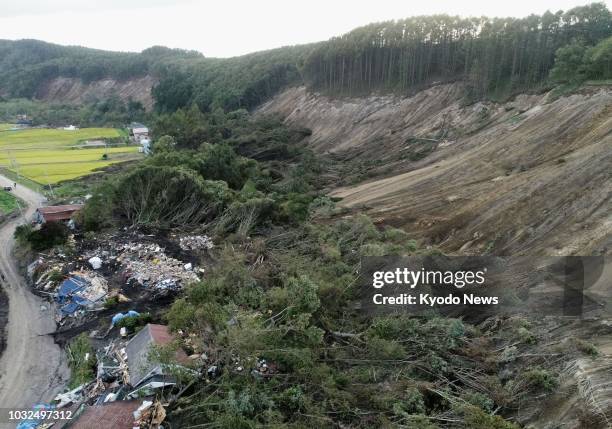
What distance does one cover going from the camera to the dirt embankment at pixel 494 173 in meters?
18.7

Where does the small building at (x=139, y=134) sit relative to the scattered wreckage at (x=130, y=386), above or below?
above

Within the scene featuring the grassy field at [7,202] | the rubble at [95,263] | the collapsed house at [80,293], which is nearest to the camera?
the collapsed house at [80,293]

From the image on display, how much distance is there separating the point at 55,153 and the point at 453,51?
155ft

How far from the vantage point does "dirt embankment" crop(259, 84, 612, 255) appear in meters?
18.7

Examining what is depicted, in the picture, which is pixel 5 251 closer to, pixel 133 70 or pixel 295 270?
pixel 295 270

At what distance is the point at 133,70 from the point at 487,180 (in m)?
106

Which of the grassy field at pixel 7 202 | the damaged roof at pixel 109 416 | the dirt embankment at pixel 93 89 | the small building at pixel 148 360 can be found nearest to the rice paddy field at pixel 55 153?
the grassy field at pixel 7 202

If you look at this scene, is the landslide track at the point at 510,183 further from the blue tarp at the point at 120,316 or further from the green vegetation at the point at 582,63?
the blue tarp at the point at 120,316

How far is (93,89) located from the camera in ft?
357

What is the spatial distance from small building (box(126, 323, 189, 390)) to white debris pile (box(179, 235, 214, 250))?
8909 millimetres

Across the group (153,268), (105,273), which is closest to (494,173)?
(153,268)

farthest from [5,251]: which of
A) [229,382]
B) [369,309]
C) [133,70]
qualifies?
[133,70]

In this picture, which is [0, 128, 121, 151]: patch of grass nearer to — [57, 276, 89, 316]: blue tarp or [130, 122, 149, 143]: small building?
[130, 122, 149, 143]: small building

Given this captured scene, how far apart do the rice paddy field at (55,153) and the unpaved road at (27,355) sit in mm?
22010
